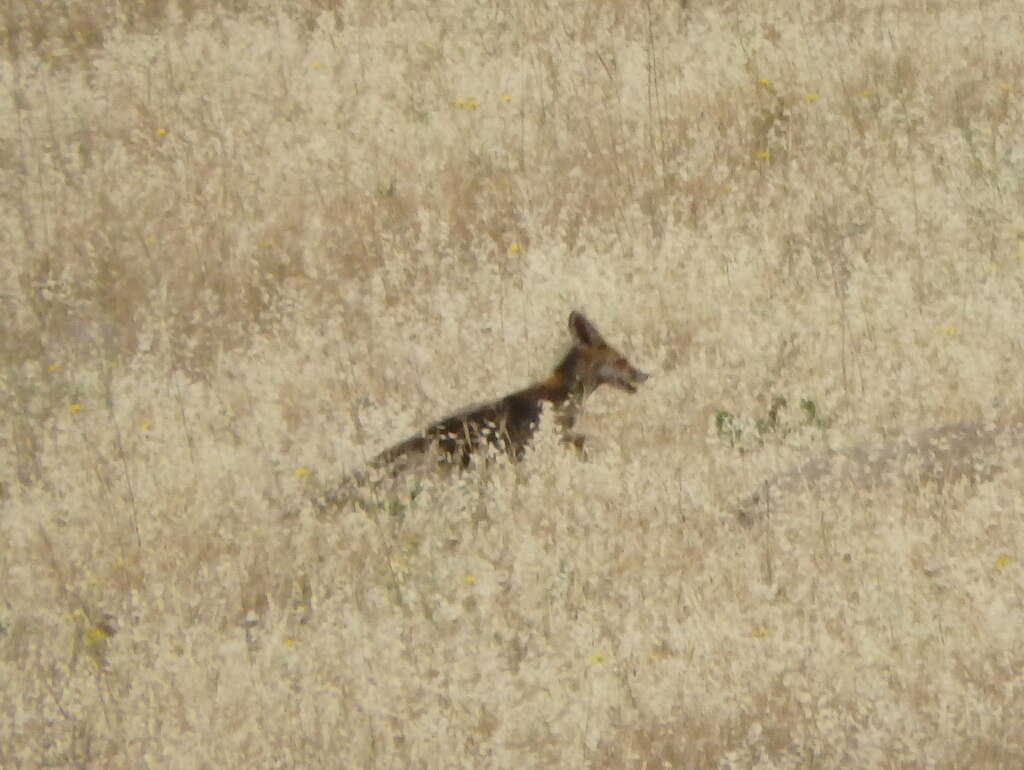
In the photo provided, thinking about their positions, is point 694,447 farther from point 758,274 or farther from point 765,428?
point 758,274

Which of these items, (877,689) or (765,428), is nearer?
(877,689)

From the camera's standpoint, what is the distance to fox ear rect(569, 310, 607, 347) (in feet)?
25.5

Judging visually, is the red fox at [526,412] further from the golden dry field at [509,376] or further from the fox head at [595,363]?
the golden dry field at [509,376]

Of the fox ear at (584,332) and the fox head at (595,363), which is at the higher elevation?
the fox ear at (584,332)

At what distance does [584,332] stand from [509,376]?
0.67m

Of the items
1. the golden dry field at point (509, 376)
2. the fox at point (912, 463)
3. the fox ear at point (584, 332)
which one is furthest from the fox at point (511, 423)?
the fox at point (912, 463)

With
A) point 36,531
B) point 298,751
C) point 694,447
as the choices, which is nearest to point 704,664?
point 298,751

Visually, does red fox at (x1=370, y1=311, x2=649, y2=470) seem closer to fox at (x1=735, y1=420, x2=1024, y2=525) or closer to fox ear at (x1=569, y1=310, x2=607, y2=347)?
fox ear at (x1=569, y1=310, x2=607, y2=347)

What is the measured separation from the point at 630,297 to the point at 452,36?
456 centimetres

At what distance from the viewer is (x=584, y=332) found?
7766mm

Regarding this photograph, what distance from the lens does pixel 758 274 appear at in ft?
29.2

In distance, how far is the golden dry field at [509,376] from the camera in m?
5.08

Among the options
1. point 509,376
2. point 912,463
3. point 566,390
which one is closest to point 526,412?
point 566,390

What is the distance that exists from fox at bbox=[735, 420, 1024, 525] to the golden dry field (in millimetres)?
30
